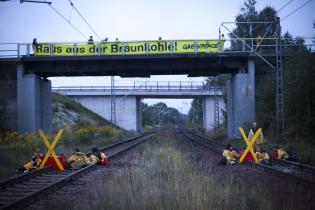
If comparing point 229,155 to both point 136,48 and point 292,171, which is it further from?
point 136,48

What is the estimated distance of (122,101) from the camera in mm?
68812

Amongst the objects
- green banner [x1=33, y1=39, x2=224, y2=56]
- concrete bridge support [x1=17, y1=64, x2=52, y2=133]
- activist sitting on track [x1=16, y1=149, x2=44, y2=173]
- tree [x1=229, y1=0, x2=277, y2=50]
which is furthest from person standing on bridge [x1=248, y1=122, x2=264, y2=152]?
tree [x1=229, y1=0, x2=277, y2=50]

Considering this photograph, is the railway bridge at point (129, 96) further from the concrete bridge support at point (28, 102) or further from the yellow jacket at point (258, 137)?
the yellow jacket at point (258, 137)

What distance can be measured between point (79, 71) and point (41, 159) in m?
20.3

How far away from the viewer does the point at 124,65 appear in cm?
3578

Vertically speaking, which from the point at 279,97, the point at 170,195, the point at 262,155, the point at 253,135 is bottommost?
the point at 262,155

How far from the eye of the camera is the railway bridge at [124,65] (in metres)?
34.2

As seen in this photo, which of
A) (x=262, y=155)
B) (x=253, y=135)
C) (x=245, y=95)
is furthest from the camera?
(x=245, y=95)

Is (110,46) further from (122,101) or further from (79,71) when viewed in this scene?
(122,101)

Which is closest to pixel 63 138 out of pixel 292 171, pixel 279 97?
pixel 279 97

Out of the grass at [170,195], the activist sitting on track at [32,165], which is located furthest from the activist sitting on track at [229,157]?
the activist sitting on track at [32,165]

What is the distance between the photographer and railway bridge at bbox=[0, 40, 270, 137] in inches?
1348

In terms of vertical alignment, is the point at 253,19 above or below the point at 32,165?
above

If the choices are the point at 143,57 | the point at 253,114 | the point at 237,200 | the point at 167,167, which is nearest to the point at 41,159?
the point at 167,167
